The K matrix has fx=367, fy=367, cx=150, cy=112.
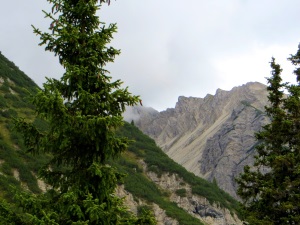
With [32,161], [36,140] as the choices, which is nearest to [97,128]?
[36,140]

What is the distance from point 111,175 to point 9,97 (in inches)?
1621

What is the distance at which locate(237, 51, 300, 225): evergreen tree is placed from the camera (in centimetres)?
1338

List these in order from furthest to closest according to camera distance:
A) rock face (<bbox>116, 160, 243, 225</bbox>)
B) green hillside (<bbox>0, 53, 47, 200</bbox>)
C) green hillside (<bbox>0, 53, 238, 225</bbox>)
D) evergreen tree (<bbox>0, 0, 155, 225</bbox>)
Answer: rock face (<bbox>116, 160, 243, 225</bbox>) → green hillside (<bbox>0, 53, 238, 225</bbox>) → green hillside (<bbox>0, 53, 47, 200</bbox>) → evergreen tree (<bbox>0, 0, 155, 225</bbox>)

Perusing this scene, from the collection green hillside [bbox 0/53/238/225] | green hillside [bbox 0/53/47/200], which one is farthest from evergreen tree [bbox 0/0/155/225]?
green hillside [bbox 0/53/238/225]

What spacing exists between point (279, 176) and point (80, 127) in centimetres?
855

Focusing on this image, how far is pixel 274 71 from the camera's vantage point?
16109 mm

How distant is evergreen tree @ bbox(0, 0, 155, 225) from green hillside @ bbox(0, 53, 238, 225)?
19970mm

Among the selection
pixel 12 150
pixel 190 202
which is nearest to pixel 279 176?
pixel 12 150

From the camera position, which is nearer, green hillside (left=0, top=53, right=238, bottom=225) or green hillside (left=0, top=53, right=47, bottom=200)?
green hillside (left=0, top=53, right=47, bottom=200)

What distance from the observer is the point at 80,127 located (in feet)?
30.9

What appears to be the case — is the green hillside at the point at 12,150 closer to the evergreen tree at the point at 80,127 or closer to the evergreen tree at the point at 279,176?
the evergreen tree at the point at 80,127

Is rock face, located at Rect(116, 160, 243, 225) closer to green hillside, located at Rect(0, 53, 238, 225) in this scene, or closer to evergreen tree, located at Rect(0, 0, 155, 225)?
green hillside, located at Rect(0, 53, 238, 225)

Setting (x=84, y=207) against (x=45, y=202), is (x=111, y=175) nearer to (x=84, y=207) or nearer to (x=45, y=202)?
(x=84, y=207)

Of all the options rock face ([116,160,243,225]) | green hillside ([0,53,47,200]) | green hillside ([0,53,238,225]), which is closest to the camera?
green hillside ([0,53,47,200])
